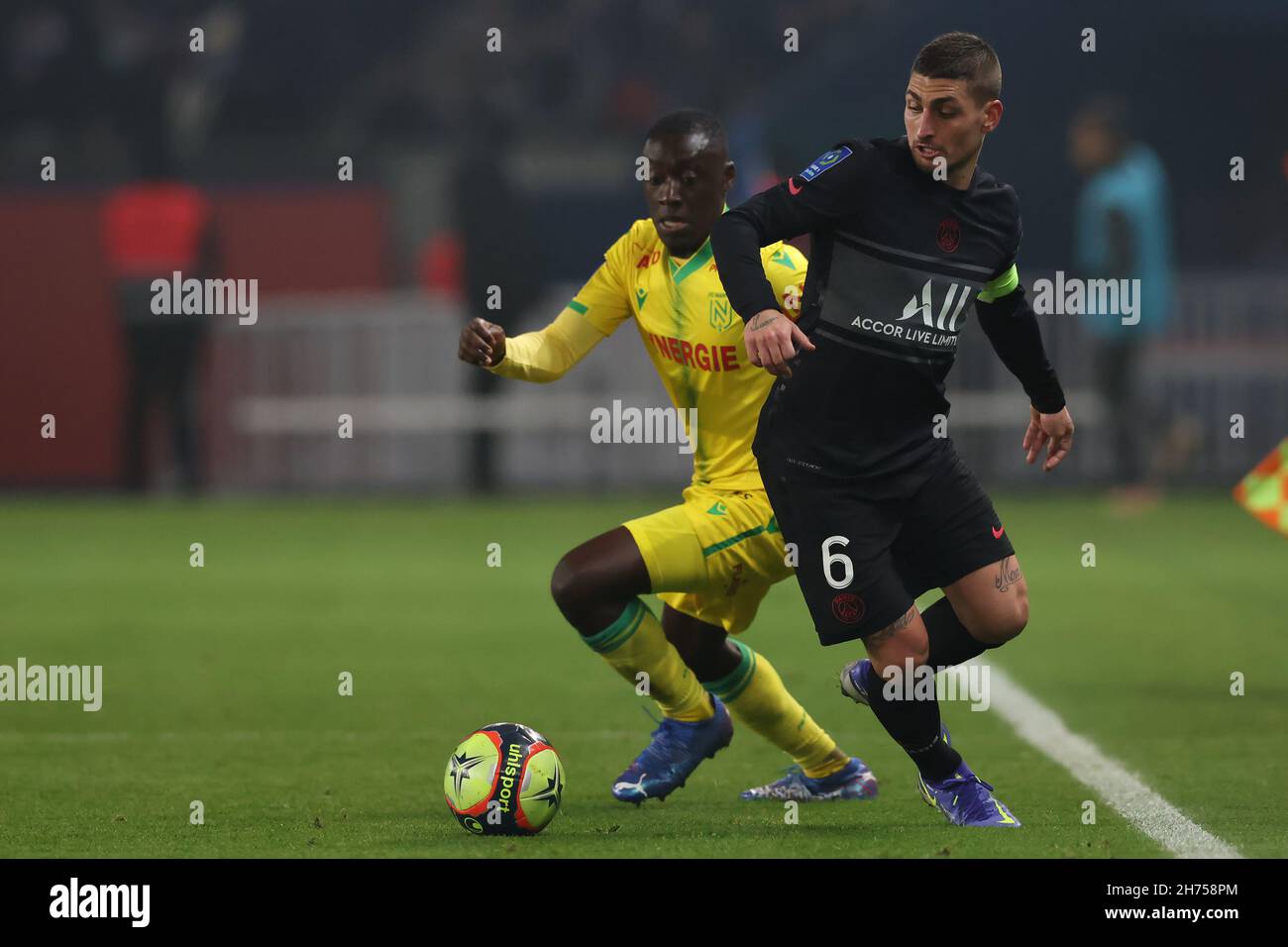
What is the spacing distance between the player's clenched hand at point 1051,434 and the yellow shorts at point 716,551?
707 mm

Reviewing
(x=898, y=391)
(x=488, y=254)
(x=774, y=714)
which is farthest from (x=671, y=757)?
(x=488, y=254)

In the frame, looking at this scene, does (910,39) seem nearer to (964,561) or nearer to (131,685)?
(131,685)

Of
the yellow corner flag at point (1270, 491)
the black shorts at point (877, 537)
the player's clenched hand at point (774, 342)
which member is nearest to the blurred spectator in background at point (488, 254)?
the yellow corner flag at point (1270, 491)

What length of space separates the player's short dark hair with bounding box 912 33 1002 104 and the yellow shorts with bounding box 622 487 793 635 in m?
1.24

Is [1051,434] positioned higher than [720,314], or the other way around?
→ [720,314]

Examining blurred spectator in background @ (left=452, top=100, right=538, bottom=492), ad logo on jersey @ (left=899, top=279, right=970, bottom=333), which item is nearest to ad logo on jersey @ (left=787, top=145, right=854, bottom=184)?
ad logo on jersey @ (left=899, top=279, right=970, bottom=333)

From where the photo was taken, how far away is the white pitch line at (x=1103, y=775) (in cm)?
520

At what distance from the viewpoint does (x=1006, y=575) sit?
5.55m

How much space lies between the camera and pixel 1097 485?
56.4ft

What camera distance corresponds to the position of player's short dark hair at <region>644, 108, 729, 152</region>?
5859mm

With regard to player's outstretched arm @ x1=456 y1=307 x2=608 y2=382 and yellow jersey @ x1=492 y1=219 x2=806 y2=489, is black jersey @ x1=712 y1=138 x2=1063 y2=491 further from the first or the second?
player's outstretched arm @ x1=456 y1=307 x2=608 y2=382

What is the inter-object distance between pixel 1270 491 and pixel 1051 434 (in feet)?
6.99

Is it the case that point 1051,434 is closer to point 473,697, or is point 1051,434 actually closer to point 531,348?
point 531,348
